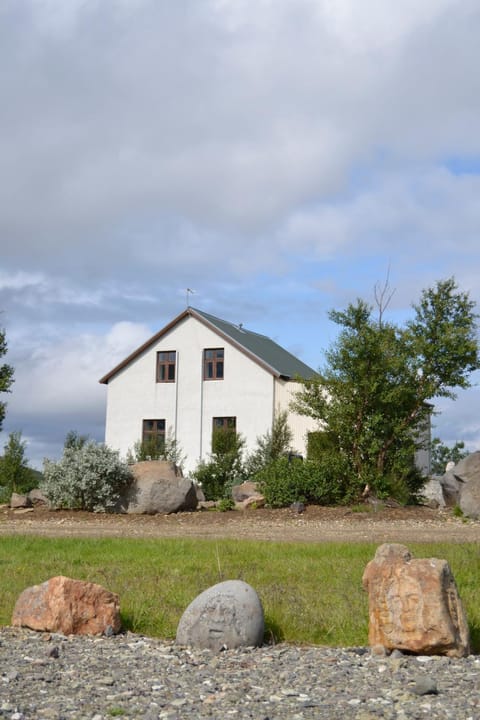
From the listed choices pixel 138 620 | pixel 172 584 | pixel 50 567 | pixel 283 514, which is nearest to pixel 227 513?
pixel 283 514

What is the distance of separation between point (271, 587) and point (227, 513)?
11407 mm

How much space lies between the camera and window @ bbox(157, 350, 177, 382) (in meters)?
37.2

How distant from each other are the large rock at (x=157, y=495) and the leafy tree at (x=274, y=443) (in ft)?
33.0

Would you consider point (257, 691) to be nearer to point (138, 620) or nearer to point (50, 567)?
point (138, 620)

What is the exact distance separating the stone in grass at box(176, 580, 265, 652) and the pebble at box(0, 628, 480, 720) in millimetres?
119

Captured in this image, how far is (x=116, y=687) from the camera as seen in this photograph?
5.29 m

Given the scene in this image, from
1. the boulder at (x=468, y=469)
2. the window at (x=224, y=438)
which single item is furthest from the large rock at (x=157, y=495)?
the window at (x=224, y=438)

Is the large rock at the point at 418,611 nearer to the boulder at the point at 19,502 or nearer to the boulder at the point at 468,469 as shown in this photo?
the boulder at the point at 468,469

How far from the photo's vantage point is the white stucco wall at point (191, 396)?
34.9m

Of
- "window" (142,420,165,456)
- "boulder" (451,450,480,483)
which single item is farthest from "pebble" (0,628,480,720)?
"window" (142,420,165,456)

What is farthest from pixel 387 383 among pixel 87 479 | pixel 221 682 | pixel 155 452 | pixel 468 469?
pixel 221 682

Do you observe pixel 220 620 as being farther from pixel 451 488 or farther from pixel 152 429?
pixel 152 429

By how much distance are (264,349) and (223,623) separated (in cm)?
3149

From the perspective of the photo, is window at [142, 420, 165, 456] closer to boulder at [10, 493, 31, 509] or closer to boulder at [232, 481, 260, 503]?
boulder at [232, 481, 260, 503]
